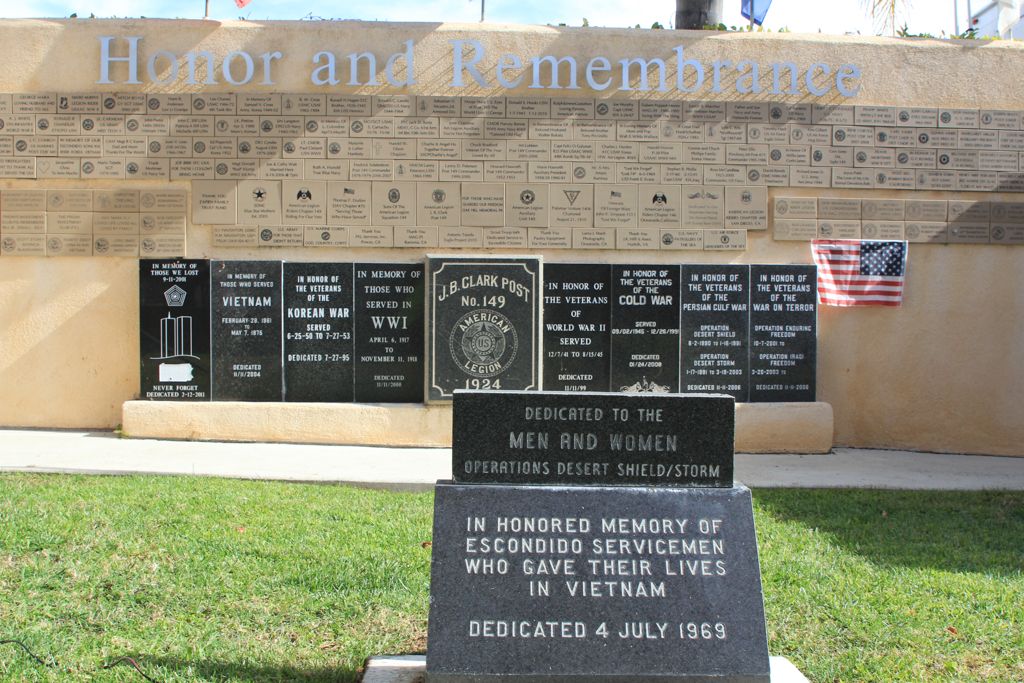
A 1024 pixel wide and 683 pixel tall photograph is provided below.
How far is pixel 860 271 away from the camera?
397 inches

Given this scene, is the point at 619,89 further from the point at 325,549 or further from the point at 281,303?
the point at 325,549

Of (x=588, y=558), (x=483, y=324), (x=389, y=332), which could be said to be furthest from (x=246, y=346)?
(x=588, y=558)

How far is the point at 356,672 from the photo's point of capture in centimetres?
390

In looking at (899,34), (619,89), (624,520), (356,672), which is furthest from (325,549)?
(899,34)

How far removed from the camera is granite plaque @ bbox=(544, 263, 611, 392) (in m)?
9.70

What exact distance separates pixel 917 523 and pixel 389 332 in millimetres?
5142

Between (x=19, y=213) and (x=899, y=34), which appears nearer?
(x=19, y=213)

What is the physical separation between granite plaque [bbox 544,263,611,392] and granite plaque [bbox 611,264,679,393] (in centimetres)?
10

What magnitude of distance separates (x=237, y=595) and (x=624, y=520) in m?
2.15

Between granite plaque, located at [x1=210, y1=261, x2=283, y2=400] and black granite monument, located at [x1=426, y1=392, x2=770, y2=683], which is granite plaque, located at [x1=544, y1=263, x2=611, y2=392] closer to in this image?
granite plaque, located at [x1=210, y1=261, x2=283, y2=400]

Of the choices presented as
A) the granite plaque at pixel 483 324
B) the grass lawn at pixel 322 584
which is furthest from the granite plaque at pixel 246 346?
the grass lawn at pixel 322 584

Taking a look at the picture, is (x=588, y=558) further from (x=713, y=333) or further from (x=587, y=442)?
(x=713, y=333)

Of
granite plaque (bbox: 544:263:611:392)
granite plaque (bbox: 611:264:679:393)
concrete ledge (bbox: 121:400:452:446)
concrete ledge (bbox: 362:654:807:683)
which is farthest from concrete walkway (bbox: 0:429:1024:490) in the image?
concrete ledge (bbox: 362:654:807:683)

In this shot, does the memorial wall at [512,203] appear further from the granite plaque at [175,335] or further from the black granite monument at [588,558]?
the black granite monument at [588,558]
